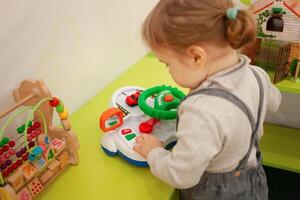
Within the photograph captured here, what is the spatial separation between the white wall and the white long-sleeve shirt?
46cm

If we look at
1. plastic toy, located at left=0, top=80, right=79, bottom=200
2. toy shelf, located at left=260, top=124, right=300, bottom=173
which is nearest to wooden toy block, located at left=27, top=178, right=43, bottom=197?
plastic toy, located at left=0, top=80, right=79, bottom=200

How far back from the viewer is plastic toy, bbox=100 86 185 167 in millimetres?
842

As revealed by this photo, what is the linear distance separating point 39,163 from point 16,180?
70 mm

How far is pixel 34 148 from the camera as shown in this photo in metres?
0.73

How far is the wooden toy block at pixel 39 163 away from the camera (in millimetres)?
733

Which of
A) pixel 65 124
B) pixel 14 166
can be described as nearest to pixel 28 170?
pixel 14 166

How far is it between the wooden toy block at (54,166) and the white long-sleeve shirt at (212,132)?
25 cm

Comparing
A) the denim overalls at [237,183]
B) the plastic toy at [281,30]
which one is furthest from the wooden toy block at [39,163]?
the plastic toy at [281,30]

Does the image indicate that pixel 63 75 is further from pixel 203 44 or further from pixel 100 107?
pixel 203 44

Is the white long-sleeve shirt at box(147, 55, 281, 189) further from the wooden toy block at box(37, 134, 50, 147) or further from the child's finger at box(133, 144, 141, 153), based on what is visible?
the wooden toy block at box(37, 134, 50, 147)

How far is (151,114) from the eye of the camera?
860mm

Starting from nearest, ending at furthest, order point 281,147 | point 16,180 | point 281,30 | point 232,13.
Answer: point 232,13 → point 16,180 → point 281,30 → point 281,147

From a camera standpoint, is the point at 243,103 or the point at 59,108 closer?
the point at 243,103

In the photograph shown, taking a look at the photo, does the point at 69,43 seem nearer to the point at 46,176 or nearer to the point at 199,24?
the point at 46,176
